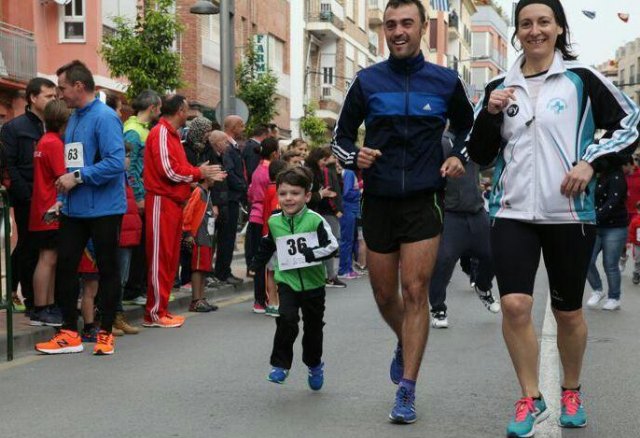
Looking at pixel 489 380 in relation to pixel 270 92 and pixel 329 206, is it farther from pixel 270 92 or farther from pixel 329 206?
pixel 270 92

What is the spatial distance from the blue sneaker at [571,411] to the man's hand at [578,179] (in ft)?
3.64

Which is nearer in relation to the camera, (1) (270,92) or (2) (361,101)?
(2) (361,101)

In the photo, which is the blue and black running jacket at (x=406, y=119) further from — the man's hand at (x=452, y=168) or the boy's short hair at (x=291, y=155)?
the boy's short hair at (x=291, y=155)

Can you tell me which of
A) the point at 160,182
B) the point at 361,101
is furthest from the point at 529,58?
the point at 160,182

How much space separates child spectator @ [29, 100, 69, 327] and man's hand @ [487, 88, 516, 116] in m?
4.55

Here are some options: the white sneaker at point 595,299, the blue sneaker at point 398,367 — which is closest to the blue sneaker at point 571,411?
the blue sneaker at point 398,367

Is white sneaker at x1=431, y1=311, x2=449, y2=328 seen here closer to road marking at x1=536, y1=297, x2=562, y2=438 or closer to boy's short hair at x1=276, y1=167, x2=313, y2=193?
road marking at x1=536, y1=297, x2=562, y2=438

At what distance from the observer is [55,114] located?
9.65 meters

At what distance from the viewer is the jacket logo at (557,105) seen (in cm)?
583

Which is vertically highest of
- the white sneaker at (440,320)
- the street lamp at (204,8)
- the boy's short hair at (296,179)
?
the street lamp at (204,8)

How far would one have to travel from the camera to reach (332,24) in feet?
166

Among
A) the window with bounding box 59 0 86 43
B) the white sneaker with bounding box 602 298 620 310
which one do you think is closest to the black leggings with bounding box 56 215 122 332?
the white sneaker with bounding box 602 298 620 310

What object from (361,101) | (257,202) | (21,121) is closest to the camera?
(361,101)

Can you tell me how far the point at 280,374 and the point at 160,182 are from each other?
3.95 meters
